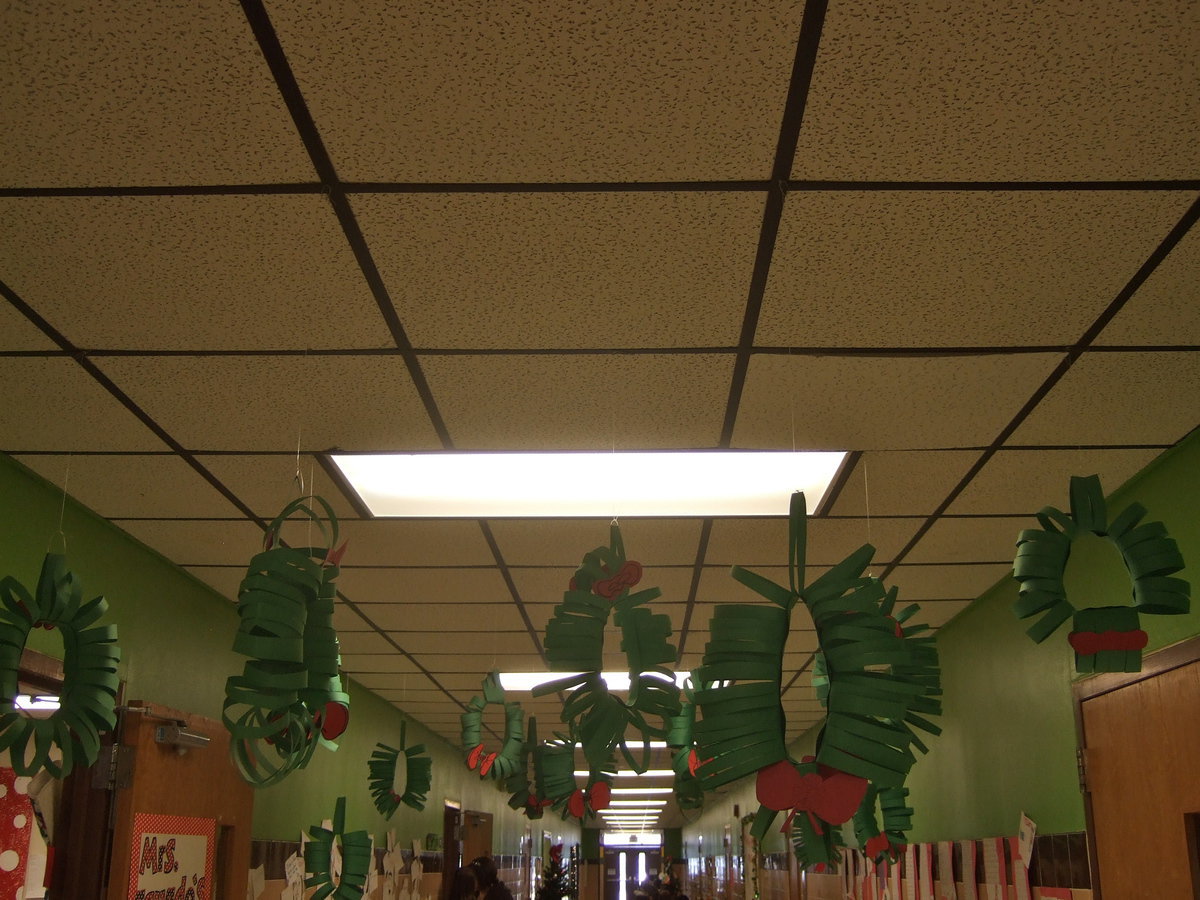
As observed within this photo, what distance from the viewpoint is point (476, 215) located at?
6.44ft

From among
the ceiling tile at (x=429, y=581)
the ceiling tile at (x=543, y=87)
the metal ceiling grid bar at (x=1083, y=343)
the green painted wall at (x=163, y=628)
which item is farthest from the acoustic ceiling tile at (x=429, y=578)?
the ceiling tile at (x=543, y=87)

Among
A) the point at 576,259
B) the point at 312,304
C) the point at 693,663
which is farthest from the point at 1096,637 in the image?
the point at 693,663

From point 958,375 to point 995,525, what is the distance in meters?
1.22

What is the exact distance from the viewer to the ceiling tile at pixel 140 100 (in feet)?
5.00

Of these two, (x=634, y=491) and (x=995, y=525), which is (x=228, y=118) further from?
(x=995, y=525)

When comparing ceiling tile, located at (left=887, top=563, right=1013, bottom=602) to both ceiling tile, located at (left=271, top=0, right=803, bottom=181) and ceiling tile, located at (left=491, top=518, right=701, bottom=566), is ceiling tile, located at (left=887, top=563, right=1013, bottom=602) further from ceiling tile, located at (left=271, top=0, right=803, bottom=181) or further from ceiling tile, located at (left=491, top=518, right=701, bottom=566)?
ceiling tile, located at (left=271, top=0, right=803, bottom=181)

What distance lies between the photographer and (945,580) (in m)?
4.29

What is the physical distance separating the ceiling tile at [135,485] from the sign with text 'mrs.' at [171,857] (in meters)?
0.99

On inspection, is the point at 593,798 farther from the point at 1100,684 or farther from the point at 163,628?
the point at 163,628

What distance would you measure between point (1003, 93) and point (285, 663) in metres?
1.70

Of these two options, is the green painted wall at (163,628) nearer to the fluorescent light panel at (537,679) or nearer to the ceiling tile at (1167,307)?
the fluorescent light panel at (537,679)

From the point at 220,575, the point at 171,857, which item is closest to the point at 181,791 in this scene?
the point at 171,857

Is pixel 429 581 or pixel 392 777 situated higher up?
pixel 429 581

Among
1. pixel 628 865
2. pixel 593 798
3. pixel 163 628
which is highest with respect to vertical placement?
pixel 163 628
